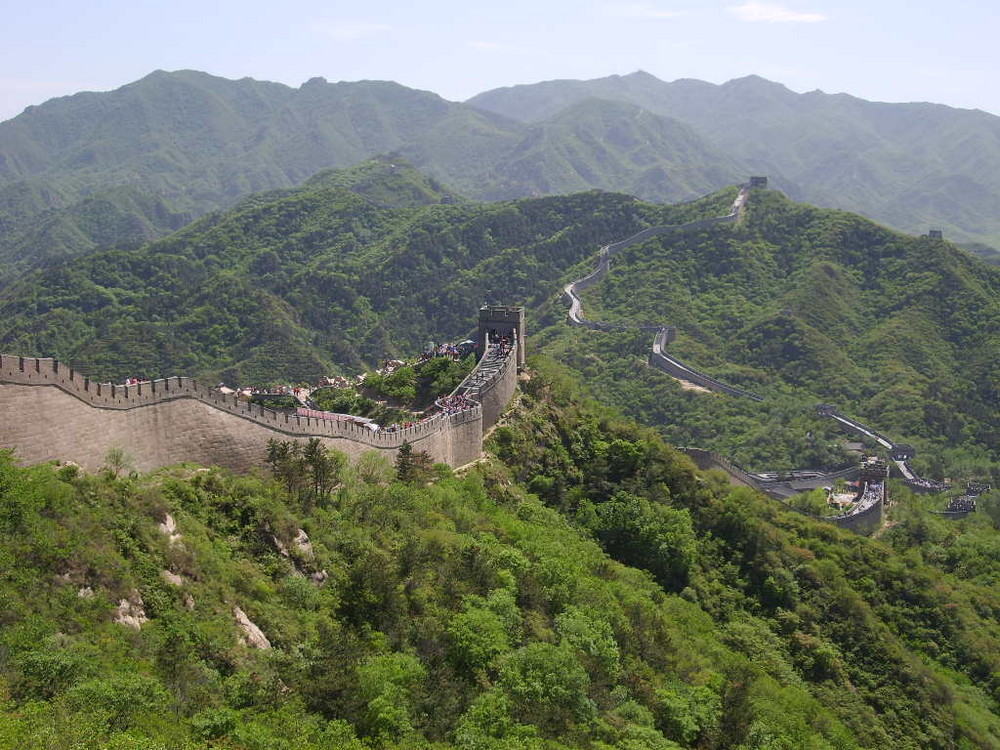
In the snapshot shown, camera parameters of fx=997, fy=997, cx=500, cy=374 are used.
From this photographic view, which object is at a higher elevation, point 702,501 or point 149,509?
point 149,509

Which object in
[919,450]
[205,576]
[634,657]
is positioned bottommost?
[919,450]

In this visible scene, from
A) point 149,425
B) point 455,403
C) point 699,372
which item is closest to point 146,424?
point 149,425

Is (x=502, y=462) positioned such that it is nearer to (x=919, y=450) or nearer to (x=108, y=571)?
(x=108, y=571)

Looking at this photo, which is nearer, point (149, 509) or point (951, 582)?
point (149, 509)

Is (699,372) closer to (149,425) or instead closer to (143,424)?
(149,425)

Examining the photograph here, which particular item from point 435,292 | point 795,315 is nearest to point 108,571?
point 795,315

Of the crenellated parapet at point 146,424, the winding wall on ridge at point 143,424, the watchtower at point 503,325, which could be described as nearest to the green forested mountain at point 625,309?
the watchtower at point 503,325

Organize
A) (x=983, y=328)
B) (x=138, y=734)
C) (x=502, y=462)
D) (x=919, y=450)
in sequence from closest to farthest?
1. (x=138, y=734)
2. (x=502, y=462)
3. (x=919, y=450)
4. (x=983, y=328)
